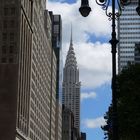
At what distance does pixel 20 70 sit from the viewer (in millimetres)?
116375

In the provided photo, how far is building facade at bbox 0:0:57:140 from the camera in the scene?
111562 mm

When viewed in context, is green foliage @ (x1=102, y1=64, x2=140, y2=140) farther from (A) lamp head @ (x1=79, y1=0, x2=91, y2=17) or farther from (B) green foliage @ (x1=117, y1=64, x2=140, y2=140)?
(A) lamp head @ (x1=79, y1=0, x2=91, y2=17)

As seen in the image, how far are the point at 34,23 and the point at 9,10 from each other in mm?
25538

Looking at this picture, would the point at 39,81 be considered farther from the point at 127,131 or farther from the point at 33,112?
the point at 127,131

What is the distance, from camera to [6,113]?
110812mm

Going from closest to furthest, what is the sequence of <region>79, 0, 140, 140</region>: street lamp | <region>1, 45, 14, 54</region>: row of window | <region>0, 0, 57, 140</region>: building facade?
<region>79, 0, 140, 140</region>: street lamp → <region>0, 0, 57, 140</region>: building facade → <region>1, 45, 14, 54</region>: row of window

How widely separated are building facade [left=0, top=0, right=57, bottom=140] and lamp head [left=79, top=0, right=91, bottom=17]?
290 feet

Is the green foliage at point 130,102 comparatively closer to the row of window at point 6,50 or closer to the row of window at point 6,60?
the row of window at point 6,60

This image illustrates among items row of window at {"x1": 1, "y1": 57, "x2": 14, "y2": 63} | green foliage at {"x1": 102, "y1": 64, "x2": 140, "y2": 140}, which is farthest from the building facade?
green foliage at {"x1": 102, "y1": 64, "x2": 140, "y2": 140}

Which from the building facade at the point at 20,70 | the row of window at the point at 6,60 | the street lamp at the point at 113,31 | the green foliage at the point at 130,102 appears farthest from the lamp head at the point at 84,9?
the row of window at the point at 6,60

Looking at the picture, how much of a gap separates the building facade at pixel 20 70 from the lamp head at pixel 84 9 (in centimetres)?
8834

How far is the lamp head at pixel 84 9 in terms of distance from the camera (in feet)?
70.2

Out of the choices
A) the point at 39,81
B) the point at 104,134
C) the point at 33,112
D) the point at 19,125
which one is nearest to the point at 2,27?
the point at 19,125

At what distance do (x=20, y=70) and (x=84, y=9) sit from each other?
9552cm
